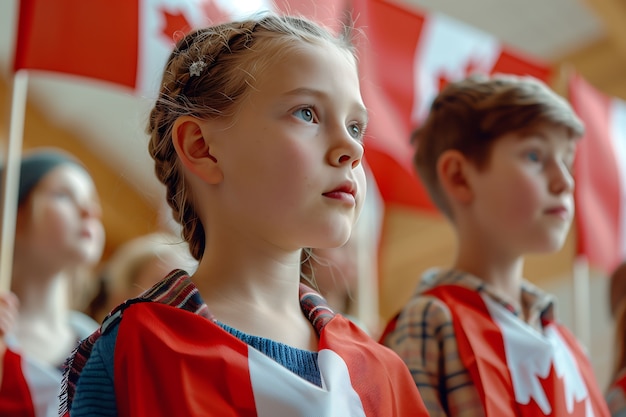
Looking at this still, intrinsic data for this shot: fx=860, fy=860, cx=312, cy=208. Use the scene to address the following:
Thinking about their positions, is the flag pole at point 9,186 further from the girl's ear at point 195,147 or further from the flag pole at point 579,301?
the flag pole at point 579,301

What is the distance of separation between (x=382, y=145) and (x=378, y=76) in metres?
0.18

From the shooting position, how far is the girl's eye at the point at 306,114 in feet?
2.72

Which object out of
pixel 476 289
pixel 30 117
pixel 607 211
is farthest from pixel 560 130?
pixel 30 117

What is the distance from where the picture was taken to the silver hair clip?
34.3 inches

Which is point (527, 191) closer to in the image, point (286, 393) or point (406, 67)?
point (286, 393)

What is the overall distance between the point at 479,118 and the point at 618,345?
0.48m

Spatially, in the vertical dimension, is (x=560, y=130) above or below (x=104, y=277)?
above

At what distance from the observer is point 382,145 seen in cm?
195

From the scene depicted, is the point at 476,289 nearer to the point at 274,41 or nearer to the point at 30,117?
the point at 274,41

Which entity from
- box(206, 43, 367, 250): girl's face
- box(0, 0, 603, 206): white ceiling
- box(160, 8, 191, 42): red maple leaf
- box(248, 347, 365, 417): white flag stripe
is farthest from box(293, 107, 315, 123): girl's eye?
box(0, 0, 603, 206): white ceiling

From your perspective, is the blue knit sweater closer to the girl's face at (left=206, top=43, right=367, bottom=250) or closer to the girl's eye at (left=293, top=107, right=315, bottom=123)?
the girl's face at (left=206, top=43, right=367, bottom=250)

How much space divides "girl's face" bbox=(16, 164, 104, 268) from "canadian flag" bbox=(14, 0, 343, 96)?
19 cm

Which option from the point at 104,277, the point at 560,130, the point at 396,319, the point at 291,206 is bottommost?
the point at 104,277

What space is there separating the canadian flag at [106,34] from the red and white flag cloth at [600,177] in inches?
31.5
